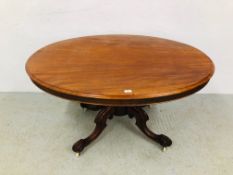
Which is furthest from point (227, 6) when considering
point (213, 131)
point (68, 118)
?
point (68, 118)

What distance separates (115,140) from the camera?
6.14 ft

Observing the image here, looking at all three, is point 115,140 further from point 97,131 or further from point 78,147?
point 78,147

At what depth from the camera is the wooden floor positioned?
1643 millimetres

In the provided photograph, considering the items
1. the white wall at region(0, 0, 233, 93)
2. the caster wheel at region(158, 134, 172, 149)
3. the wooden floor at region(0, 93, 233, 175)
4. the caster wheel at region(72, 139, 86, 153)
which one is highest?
the white wall at region(0, 0, 233, 93)

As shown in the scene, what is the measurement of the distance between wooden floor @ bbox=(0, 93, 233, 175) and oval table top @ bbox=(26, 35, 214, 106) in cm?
63

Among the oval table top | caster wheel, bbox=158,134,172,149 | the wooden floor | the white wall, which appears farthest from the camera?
the white wall

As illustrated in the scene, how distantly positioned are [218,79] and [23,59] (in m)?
1.75

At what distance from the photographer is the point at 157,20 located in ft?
6.92

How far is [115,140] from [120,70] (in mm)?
676

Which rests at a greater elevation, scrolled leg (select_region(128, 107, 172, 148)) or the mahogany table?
the mahogany table

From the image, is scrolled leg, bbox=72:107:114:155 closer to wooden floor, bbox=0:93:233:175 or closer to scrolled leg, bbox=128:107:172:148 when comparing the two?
wooden floor, bbox=0:93:233:175

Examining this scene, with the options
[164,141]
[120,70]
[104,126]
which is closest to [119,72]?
[120,70]

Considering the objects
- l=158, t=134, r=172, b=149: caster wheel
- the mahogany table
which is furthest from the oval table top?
l=158, t=134, r=172, b=149: caster wheel

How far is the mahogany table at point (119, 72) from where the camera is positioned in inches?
46.1
